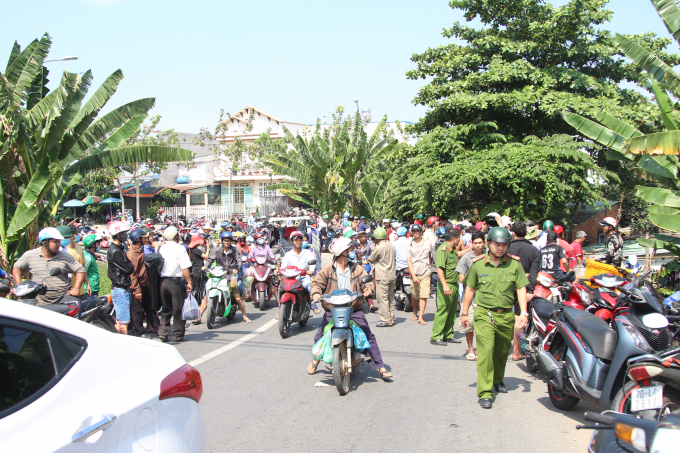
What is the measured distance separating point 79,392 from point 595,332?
421cm

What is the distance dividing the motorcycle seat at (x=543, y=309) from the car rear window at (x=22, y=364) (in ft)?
16.8

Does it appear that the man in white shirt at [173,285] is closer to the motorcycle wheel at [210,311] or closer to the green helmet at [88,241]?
the motorcycle wheel at [210,311]

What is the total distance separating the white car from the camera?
6.85ft

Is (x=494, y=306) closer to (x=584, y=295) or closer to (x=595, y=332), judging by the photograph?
(x=595, y=332)

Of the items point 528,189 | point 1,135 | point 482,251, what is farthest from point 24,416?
point 528,189

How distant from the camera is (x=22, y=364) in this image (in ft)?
7.22

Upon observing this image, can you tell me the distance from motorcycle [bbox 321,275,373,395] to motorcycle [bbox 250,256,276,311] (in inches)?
191

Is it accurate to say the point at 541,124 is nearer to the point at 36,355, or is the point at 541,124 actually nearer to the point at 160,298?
the point at 160,298

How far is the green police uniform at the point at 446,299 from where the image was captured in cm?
825

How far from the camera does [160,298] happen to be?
8.59 meters

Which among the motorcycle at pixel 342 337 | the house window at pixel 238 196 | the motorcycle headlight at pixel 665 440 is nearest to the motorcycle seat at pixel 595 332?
the motorcycle at pixel 342 337

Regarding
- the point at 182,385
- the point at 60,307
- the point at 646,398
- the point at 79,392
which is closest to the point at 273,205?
the point at 60,307

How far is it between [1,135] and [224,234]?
4.65m

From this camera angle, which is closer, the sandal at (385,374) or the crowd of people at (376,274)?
the crowd of people at (376,274)
